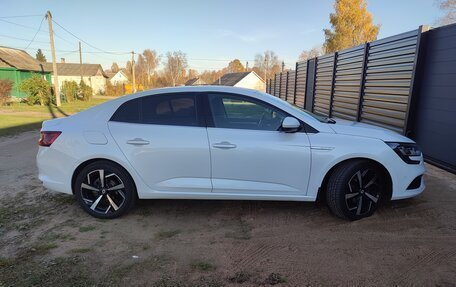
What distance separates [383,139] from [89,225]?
3650mm

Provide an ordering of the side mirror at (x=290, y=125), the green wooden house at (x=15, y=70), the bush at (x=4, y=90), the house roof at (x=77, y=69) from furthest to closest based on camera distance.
Answer: the house roof at (x=77, y=69)
the green wooden house at (x=15, y=70)
the bush at (x=4, y=90)
the side mirror at (x=290, y=125)

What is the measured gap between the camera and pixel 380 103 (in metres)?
7.50

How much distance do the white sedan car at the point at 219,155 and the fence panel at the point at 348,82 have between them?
5235mm

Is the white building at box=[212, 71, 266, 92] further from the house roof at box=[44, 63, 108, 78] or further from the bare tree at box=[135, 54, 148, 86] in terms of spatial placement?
the bare tree at box=[135, 54, 148, 86]

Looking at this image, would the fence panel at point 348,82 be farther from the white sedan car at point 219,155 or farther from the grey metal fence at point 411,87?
the white sedan car at point 219,155

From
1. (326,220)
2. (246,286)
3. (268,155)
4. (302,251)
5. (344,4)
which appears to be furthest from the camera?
(344,4)

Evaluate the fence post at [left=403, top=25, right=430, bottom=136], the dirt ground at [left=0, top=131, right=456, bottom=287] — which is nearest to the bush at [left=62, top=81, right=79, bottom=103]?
the dirt ground at [left=0, top=131, right=456, bottom=287]

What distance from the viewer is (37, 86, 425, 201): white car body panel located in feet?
11.9

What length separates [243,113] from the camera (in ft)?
12.6

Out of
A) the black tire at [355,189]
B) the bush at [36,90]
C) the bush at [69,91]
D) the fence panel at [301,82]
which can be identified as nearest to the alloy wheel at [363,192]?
the black tire at [355,189]

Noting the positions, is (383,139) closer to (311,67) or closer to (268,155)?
(268,155)

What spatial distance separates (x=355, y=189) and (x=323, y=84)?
358 inches

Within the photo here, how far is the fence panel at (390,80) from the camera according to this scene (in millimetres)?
6543

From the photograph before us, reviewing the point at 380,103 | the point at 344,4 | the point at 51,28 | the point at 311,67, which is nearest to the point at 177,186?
the point at 380,103
